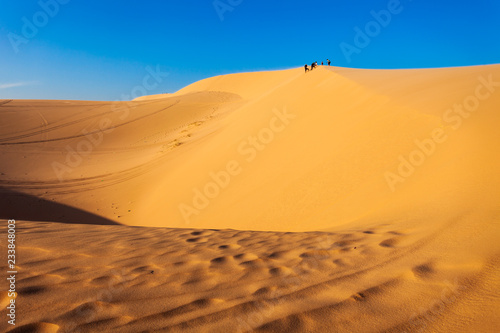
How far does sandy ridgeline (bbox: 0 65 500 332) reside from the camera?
5.95 feet

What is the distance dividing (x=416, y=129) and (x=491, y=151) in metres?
1.46

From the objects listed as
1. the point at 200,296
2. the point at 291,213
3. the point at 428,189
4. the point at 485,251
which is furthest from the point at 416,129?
the point at 200,296

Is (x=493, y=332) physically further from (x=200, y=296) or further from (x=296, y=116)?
(x=296, y=116)

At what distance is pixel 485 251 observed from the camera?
7.50 ft
